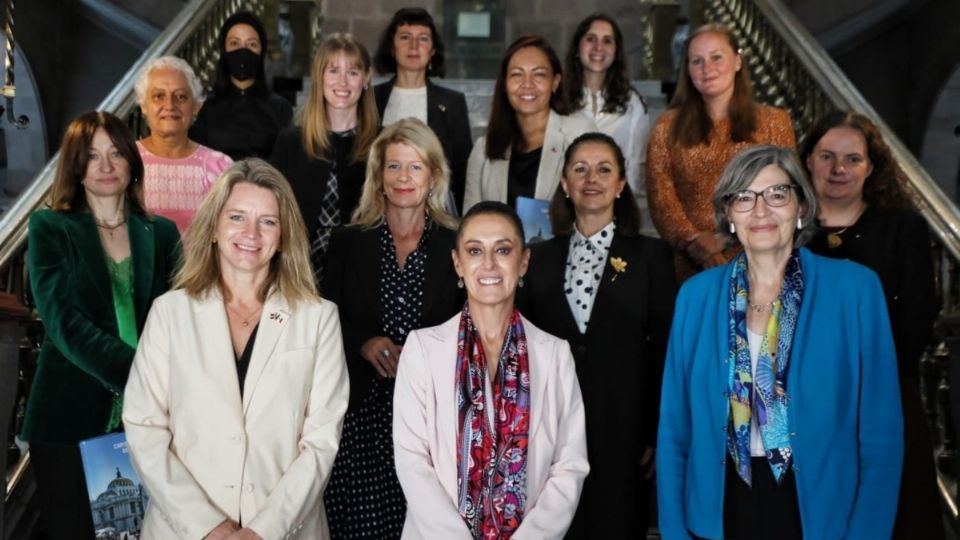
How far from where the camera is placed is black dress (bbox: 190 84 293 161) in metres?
6.25

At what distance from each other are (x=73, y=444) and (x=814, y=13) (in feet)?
32.7

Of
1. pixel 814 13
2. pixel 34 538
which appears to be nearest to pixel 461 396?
pixel 34 538

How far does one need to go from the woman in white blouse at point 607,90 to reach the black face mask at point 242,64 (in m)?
1.48

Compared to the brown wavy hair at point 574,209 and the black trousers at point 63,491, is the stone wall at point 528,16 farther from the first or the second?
the black trousers at point 63,491

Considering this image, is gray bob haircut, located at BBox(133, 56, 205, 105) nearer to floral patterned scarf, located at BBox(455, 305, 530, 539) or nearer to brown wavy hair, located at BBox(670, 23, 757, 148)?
brown wavy hair, located at BBox(670, 23, 757, 148)

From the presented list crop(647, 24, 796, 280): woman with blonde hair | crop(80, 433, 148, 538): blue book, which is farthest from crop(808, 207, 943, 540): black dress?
crop(80, 433, 148, 538): blue book

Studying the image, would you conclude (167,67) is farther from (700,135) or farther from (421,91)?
(700,135)

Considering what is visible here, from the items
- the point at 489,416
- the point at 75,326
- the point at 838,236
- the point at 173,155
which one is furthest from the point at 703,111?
the point at 75,326

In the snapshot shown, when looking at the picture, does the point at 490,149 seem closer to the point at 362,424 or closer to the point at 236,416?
the point at 362,424

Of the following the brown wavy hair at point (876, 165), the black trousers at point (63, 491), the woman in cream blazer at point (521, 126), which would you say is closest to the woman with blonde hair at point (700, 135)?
the brown wavy hair at point (876, 165)

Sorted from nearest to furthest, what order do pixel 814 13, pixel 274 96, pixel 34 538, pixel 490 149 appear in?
pixel 34 538, pixel 490 149, pixel 274 96, pixel 814 13

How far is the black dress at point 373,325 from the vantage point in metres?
4.68

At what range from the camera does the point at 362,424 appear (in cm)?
474

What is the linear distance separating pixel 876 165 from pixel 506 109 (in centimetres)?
160
